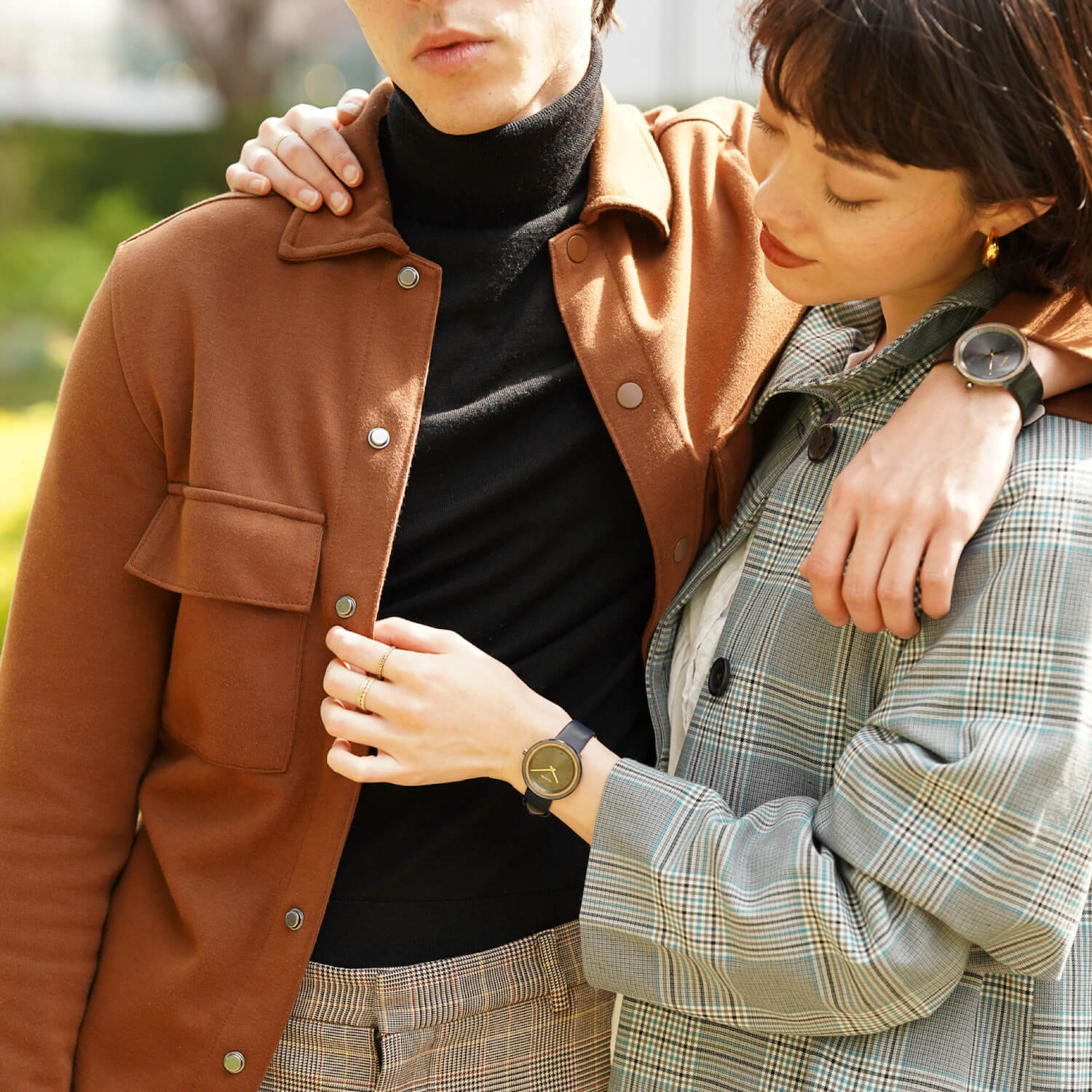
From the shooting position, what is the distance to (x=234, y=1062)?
67.8 inches

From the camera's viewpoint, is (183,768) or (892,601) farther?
(183,768)

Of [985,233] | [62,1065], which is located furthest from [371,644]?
[985,233]

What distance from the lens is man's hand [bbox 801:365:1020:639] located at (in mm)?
1413

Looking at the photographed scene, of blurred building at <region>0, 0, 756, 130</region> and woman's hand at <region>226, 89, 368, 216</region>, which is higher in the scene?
blurred building at <region>0, 0, 756, 130</region>

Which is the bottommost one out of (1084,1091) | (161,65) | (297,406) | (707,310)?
(1084,1091)

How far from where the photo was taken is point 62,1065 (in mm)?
1740

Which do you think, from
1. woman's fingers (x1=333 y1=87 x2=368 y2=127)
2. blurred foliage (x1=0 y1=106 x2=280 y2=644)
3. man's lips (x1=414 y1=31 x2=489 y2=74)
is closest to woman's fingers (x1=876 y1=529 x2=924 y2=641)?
man's lips (x1=414 y1=31 x2=489 y2=74)

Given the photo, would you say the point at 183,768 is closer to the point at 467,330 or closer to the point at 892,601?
the point at 467,330

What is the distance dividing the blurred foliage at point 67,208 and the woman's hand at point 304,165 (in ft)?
18.2

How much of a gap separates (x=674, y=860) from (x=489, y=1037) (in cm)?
51

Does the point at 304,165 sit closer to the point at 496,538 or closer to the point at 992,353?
the point at 496,538

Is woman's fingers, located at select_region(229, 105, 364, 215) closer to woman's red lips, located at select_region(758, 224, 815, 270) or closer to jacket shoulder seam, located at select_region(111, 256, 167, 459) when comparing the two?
jacket shoulder seam, located at select_region(111, 256, 167, 459)

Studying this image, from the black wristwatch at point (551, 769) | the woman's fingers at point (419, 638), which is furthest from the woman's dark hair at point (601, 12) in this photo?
the black wristwatch at point (551, 769)

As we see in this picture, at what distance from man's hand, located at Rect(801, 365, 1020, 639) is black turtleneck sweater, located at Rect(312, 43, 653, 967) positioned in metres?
0.40
